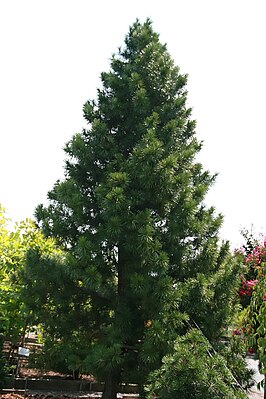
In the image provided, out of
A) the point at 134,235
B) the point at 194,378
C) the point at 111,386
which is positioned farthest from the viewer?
the point at 111,386

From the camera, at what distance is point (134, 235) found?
489cm

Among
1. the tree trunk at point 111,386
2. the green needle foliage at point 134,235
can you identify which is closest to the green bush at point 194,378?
the green needle foliage at point 134,235

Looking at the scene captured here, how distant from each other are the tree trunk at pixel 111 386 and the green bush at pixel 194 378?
1388mm

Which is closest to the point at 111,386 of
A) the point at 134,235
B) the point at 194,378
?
the point at 194,378

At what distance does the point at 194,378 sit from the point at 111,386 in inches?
73.4

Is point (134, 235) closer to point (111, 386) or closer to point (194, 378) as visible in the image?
point (194, 378)

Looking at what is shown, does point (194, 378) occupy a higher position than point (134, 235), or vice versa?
point (134, 235)

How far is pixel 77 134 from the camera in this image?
18.6 feet

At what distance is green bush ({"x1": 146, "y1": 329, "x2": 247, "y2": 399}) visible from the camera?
11.9ft

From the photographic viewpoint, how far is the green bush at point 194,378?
3631 mm

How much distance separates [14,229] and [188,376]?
174 inches

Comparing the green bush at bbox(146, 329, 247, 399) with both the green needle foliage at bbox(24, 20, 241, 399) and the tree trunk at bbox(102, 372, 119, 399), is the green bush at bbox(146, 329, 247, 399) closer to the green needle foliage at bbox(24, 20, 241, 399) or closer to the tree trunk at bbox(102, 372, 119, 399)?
the green needle foliage at bbox(24, 20, 241, 399)

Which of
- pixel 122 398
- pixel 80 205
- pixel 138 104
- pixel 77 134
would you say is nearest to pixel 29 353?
pixel 122 398

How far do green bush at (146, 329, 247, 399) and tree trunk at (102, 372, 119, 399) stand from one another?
1.39m
